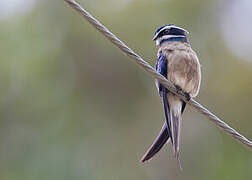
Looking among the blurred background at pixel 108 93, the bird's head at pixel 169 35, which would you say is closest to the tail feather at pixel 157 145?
the bird's head at pixel 169 35

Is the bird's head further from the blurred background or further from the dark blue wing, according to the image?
the blurred background

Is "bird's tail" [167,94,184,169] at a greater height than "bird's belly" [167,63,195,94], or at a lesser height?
lesser

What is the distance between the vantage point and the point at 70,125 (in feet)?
32.8

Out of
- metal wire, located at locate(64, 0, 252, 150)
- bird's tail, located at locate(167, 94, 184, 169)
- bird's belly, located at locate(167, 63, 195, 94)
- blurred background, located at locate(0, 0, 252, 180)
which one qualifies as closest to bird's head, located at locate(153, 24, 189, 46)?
bird's belly, located at locate(167, 63, 195, 94)

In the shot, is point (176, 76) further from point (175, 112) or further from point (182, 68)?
point (175, 112)

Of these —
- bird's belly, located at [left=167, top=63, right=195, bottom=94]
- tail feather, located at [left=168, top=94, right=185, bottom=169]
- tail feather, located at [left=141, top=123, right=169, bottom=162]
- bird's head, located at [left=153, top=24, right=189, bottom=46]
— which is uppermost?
bird's head, located at [left=153, top=24, right=189, bottom=46]

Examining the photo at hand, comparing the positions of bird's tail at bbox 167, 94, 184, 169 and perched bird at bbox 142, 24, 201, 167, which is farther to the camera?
perched bird at bbox 142, 24, 201, 167

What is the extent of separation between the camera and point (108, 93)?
10.5m

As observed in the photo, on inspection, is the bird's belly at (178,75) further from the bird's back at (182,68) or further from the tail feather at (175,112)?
the tail feather at (175,112)

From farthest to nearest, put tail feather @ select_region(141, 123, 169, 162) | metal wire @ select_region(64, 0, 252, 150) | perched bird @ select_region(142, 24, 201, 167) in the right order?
perched bird @ select_region(142, 24, 201, 167)
tail feather @ select_region(141, 123, 169, 162)
metal wire @ select_region(64, 0, 252, 150)

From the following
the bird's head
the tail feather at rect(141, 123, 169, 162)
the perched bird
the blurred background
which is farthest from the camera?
the blurred background

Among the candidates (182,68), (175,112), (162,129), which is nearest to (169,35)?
(182,68)

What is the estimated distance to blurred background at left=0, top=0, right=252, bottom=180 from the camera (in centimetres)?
988

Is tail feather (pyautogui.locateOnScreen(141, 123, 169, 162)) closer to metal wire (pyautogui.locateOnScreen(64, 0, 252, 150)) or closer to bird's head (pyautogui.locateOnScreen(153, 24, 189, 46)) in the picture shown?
metal wire (pyautogui.locateOnScreen(64, 0, 252, 150))
